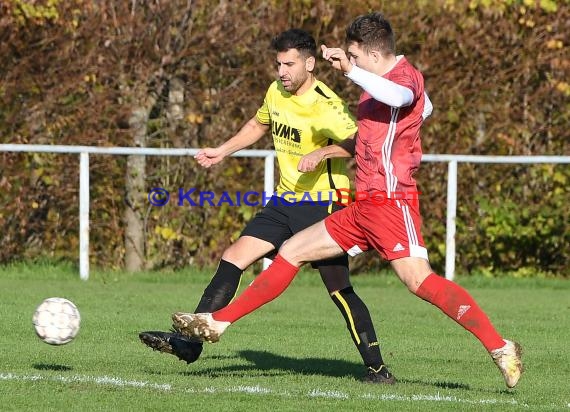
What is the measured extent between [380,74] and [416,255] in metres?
1.01

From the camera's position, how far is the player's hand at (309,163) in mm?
7544

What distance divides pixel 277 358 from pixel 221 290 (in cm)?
100

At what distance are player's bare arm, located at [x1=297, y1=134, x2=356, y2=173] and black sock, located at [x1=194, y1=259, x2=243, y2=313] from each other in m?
0.90

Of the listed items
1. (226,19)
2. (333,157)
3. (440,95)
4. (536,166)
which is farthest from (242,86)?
(333,157)

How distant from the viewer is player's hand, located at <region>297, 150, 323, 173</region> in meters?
7.54

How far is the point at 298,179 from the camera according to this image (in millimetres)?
8227

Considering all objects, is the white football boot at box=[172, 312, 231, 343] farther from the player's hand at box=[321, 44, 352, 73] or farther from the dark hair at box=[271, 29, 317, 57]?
the dark hair at box=[271, 29, 317, 57]

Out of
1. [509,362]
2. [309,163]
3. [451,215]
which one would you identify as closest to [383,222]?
[309,163]

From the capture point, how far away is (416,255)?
7.21m

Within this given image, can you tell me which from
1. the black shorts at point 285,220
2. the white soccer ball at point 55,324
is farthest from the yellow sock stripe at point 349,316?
the white soccer ball at point 55,324

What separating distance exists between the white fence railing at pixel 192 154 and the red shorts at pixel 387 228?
6952 mm

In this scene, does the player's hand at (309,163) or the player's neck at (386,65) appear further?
the player's hand at (309,163)

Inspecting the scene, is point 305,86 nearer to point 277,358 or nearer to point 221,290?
point 221,290

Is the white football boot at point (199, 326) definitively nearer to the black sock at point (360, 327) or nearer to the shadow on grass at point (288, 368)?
the shadow on grass at point (288, 368)
